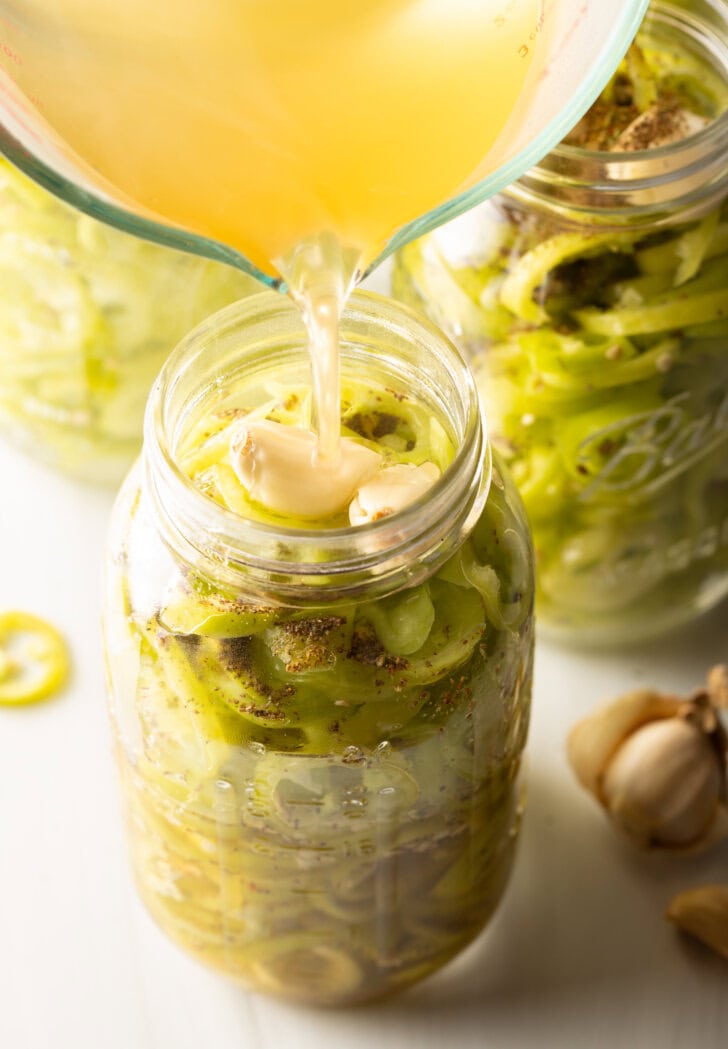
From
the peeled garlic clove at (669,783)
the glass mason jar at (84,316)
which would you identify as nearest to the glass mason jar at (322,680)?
the peeled garlic clove at (669,783)

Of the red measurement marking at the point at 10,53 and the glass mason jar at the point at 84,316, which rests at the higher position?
the glass mason jar at the point at 84,316

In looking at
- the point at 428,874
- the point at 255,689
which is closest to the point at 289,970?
the point at 428,874

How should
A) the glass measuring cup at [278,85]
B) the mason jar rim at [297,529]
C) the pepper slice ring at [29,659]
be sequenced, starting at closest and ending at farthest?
the glass measuring cup at [278,85] → the mason jar rim at [297,529] → the pepper slice ring at [29,659]

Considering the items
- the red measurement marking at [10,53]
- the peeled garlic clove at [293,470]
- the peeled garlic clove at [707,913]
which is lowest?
the peeled garlic clove at [707,913]

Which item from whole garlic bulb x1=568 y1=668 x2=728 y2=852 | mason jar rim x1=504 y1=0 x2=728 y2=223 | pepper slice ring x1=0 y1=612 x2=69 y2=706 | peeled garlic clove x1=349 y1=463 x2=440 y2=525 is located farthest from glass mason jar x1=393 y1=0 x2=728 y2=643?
pepper slice ring x1=0 y1=612 x2=69 y2=706

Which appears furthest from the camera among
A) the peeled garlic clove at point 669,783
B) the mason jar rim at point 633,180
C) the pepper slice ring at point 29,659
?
the pepper slice ring at point 29,659

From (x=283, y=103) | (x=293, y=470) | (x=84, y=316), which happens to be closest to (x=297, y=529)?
(x=293, y=470)

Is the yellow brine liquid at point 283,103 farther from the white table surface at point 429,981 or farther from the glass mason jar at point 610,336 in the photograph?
the white table surface at point 429,981
